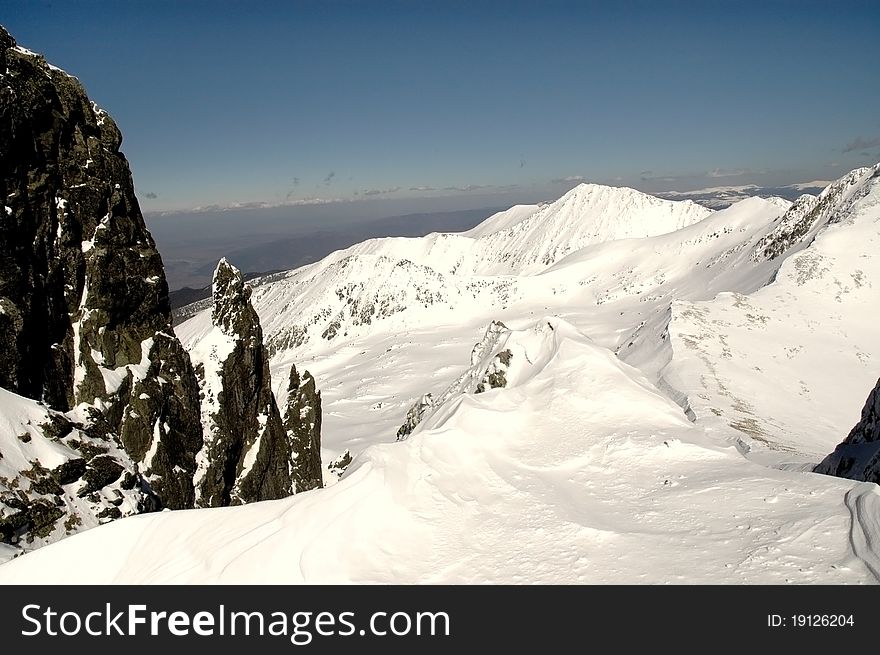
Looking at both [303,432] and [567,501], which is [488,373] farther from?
Result: [303,432]

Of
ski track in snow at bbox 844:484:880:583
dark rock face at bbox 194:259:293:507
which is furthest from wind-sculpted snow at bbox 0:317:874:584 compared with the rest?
dark rock face at bbox 194:259:293:507

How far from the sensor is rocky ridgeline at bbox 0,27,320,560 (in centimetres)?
1572

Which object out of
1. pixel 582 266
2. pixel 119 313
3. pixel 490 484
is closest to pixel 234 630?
pixel 490 484

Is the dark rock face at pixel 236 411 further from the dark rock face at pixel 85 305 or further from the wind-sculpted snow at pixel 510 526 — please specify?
the wind-sculpted snow at pixel 510 526

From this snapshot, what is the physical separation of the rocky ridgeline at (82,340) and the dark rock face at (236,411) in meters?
0.18

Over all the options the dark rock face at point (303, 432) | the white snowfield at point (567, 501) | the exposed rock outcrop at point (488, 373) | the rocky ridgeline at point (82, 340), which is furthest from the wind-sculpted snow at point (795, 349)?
the dark rock face at point (303, 432)

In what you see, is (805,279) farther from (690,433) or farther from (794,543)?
(794,543)

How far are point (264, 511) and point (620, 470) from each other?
7994mm

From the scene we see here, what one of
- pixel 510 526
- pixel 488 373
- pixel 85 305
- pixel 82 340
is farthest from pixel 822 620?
pixel 85 305

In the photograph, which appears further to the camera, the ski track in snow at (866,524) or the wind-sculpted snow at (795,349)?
the wind-sculpted snow at (795,349)

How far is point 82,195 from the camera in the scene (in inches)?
886

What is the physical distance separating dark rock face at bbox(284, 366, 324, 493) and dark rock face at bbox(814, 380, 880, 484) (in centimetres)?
2975

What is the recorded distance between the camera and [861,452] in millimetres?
15398

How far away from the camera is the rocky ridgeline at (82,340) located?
51.6 feet
